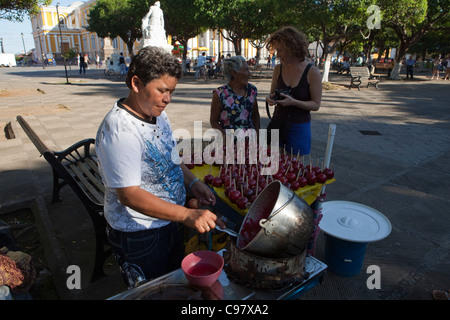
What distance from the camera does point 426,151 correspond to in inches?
250

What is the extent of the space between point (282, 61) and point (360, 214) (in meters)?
1.82

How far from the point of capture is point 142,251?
1756mm

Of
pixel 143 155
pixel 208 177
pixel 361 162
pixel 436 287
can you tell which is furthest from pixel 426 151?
pixel 143 155

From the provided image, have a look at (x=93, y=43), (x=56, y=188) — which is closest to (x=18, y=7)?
(x=56, y=188)

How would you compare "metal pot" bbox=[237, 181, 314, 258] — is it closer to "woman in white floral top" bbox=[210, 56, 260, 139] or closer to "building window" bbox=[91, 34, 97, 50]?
"woman in white floral top" bbox=[210, 56, 260, 139]

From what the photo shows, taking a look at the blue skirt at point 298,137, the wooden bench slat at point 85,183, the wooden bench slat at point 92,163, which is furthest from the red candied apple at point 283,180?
the wooden bench slat at point 92,163

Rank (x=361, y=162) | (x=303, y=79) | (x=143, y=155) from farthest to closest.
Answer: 1. (x=361, y=162)
2. (x=303, y=79)
3. (x=143, y=155)

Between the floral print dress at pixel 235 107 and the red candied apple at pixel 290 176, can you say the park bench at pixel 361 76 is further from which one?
the red candied apple at pixel 290 176

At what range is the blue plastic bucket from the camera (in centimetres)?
263

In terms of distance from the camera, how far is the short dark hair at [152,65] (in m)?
1.44

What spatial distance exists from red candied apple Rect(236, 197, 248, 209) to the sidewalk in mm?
1126
